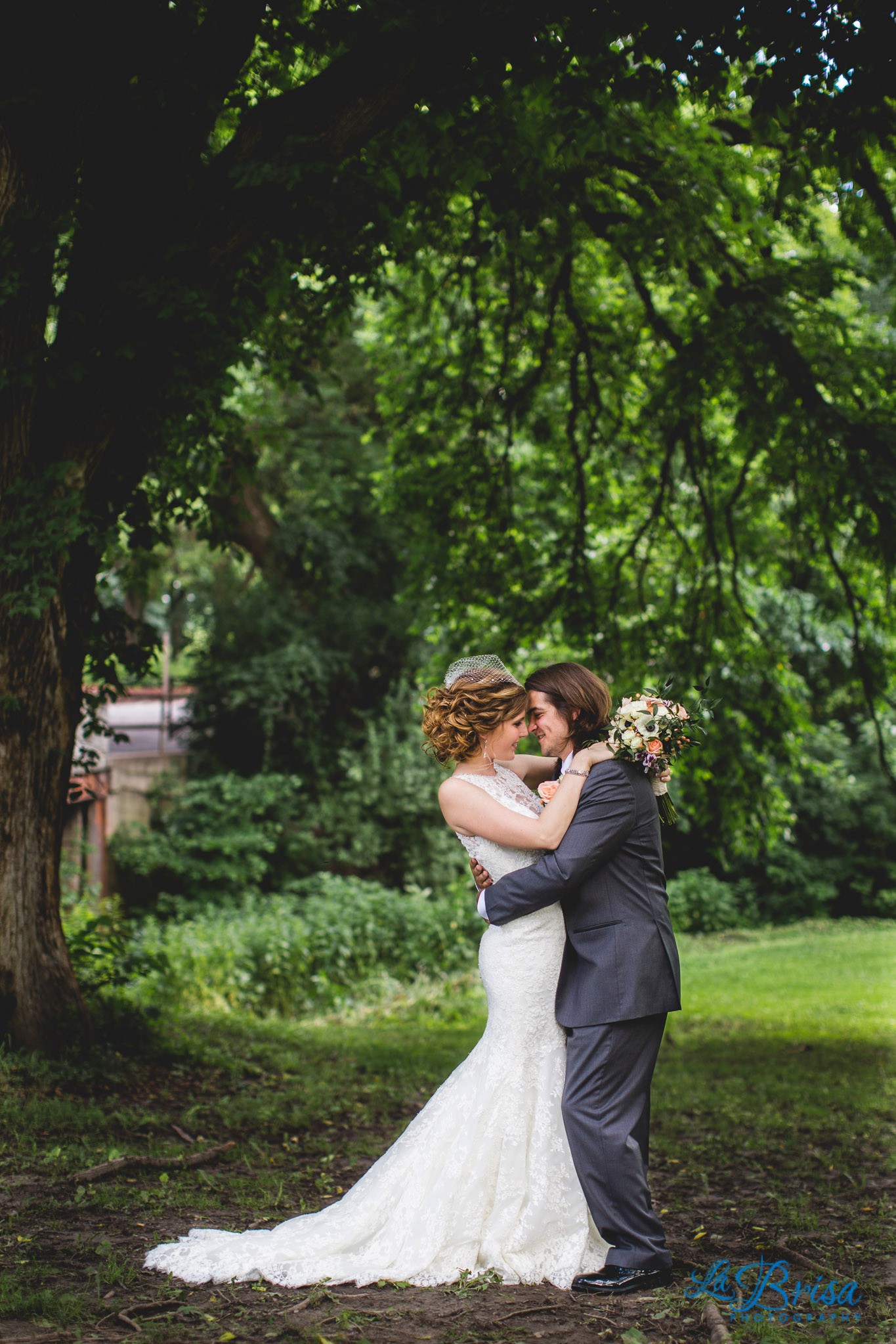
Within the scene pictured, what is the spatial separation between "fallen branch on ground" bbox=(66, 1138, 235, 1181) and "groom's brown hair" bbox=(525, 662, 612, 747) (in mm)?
2905

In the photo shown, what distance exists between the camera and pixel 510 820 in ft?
13.4

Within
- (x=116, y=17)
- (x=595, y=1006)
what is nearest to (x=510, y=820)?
(x=595, y=1006)

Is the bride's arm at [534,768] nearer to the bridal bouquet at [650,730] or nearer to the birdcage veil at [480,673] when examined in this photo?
the birdcage veil at [480,673]

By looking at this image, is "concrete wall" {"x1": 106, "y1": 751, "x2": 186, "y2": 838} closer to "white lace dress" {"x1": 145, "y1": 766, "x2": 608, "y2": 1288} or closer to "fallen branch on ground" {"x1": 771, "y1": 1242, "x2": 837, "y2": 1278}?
"white lace dress" {"x1": 145, "y1": 766, "x2": 608, "y2": 1288}

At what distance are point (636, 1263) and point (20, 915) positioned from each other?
3751mm

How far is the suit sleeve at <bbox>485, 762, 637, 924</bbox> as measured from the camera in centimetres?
390

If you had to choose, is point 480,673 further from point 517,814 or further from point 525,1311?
point 525,1311

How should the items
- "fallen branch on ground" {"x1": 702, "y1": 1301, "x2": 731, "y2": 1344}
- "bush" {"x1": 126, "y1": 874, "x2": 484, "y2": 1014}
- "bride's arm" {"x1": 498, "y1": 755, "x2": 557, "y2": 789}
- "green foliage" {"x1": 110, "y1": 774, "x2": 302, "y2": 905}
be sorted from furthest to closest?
"green foliage" {"x1": 110, "y1": 774, "x2": 302, "y2": 905}
"bush" {"x1": 126, "y1": 874, "x2": 484, "y2": 1014}
"bride's arm" {"x1": 498, "y1": 755, "x2": 557, "y2": 789}
"fallen branch on ground" {"x1": 702, "y1": 1301, "x2": 731, "y2": 1344}

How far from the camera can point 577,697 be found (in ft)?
13.8

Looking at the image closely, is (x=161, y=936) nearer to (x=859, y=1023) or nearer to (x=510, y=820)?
(x=859, y=1023)

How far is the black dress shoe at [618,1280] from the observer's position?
12.1 ft

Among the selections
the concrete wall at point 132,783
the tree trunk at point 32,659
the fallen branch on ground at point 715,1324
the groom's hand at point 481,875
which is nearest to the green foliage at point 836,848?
the concrete wall at point 132,783

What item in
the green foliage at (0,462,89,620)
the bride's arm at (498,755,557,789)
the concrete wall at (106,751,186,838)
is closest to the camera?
the bride's arm at (498,755,557,789)

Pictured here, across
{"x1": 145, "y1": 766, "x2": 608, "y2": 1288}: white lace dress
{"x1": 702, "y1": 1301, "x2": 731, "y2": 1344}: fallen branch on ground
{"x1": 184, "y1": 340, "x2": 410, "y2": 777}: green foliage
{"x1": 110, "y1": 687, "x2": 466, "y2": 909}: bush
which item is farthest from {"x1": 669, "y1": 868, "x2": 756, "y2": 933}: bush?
{"x1": 702, "y1": 1301, "x2": 731, "y2": 1344}: fallen branch on ground
